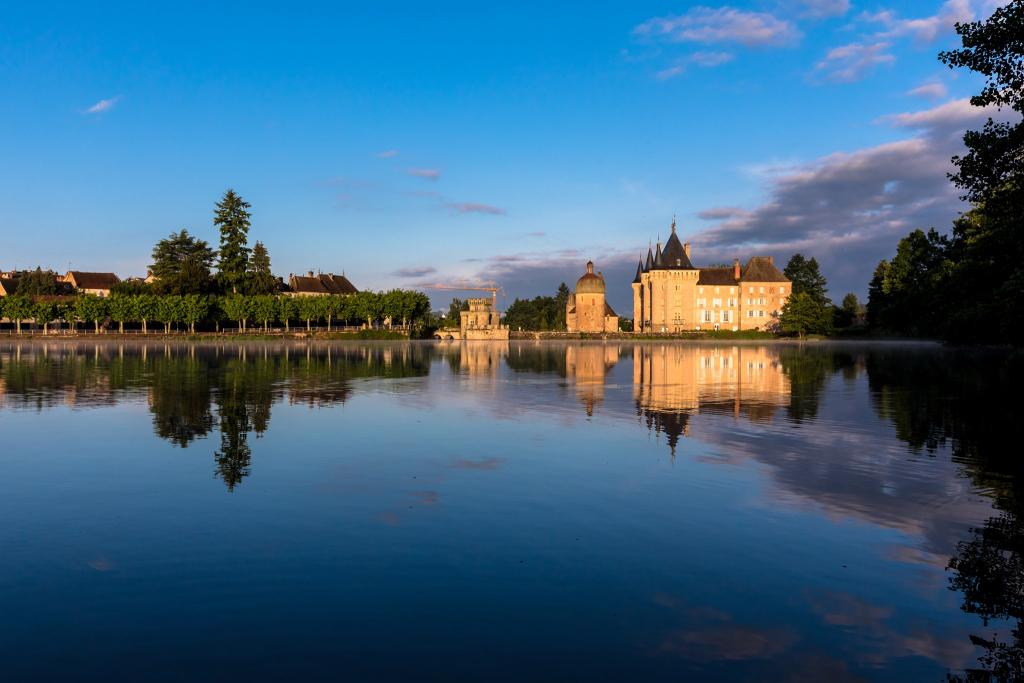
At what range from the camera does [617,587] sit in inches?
314

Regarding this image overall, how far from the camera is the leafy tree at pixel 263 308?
341 ft

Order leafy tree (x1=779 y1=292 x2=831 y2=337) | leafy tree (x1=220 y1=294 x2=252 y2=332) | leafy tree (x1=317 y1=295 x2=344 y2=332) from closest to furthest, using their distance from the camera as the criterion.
→ leafy tree (x1=220 y1=294 x2=252 y2=332), leafy tree (x1=779 y1=292 x2=831 y2=337), leafy tree (x1=317 y1=295 x2=344 y2=332)

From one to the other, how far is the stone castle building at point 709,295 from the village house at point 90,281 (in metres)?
107

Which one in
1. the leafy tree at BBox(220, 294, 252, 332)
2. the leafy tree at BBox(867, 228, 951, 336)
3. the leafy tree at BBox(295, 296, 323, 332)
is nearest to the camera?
the leafy tree at BBox(867, 228, 951, 336)

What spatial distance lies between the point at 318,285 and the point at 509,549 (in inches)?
5855

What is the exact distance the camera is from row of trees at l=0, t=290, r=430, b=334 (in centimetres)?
10125

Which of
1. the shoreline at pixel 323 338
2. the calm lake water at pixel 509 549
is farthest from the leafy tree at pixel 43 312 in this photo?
the calm lake water at pixel 509 549

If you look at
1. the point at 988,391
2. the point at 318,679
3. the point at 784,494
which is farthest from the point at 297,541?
the point at 988,391

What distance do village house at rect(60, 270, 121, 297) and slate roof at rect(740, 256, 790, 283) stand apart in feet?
396

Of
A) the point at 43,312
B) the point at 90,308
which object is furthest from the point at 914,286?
the point at 43,312

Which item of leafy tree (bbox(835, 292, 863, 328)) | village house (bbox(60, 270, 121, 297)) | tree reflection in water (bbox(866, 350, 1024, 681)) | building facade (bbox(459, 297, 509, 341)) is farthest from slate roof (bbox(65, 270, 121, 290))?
tree reflection in water (bbox(866, 350, 1024, 681))

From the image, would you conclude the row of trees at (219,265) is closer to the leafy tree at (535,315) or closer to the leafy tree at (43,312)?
the leafy tree at (43,312)

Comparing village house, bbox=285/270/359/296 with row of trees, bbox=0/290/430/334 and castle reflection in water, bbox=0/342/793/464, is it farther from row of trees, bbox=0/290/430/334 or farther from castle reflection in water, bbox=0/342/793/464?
castle reflection in water, bbox=0/342/793/464

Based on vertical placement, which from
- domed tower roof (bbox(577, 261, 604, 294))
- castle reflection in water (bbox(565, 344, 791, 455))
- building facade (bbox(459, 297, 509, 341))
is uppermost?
domed tower roof (bbox(577, 261, 604, 294))
